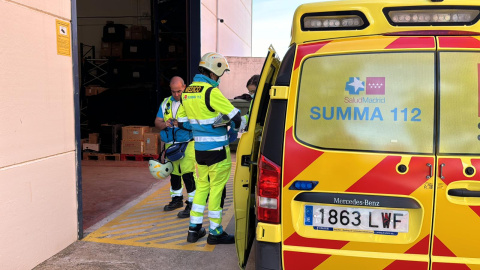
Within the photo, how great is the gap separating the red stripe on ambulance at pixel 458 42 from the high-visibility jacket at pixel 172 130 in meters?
3.45

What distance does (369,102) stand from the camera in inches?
91.0

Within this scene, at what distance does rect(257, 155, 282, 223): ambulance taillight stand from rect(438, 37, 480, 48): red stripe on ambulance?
3.94 ft

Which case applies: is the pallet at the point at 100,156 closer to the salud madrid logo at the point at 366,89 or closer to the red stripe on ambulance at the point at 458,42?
the salud madrid logo at the point at 366,89

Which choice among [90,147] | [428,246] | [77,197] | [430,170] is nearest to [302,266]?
[428,246]

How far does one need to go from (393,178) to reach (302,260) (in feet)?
2.36

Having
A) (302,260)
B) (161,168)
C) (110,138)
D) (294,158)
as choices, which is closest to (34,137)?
(161,168)

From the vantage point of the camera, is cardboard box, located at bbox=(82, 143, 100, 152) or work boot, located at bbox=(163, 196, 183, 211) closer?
work boot, located at bbox=(163, 196, 183, 211)

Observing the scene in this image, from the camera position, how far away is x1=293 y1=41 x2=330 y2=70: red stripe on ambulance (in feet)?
8.07

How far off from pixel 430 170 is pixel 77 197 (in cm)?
358

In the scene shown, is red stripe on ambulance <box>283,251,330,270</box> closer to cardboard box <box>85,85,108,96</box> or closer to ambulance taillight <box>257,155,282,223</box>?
ambulance taillight <box>257,155,282,223</box>

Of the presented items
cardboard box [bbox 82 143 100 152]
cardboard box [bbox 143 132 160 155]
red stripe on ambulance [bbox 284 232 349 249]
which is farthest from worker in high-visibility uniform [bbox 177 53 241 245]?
cardboard box [bbox 82 143 100 152]

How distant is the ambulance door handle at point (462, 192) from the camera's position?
221cm

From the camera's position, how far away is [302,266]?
2.39m

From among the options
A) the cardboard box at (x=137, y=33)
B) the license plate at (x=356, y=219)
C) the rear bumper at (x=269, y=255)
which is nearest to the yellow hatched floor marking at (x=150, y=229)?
the rear bumper at (x=269, y=255)
